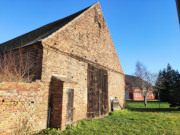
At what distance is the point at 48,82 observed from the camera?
18.6 ft

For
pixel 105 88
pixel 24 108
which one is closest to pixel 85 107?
pixel 105 88

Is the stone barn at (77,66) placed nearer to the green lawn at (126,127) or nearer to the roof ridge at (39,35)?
the roof ridge at (39,35)

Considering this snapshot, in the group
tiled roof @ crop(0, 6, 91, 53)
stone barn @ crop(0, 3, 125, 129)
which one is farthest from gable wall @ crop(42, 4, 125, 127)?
tiled roof @ crop(0, 6, 91, 53)

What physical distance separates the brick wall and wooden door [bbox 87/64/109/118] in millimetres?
3493

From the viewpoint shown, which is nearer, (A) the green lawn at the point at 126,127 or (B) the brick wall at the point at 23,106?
(B) the brick wall at the point at 23,106

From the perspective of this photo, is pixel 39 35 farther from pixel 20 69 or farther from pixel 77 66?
pixel 20 69

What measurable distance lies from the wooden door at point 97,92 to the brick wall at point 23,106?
3493mm

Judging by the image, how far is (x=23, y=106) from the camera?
459 centimetres

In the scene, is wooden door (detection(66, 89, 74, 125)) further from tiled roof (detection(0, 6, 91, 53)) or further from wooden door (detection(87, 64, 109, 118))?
tiled roof (detection(0, 6, 91, 53))


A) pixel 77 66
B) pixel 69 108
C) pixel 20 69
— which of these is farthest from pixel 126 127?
pixel 20 69

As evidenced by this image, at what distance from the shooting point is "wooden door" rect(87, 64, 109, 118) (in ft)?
27.5

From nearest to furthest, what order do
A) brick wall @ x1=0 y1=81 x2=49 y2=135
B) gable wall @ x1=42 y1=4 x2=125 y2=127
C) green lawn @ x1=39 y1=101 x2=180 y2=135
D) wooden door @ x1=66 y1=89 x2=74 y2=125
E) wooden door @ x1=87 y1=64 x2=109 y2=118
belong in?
brick wall @ x1=0 y1=81 x2=49 y2=135
green lawn @ x1=39 y1=101 x2=180 y2=135
wooden door @ x1=66 y1=89 x2=74 y2=125
gable wall @ x1=42 y1=4 x2=125 y2=127
wooden door @ x1=87 y1=64 x2=109 y2=118

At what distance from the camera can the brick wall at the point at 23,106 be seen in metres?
4.04

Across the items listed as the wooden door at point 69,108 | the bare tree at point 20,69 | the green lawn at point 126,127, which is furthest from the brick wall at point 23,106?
the green lawn at point 126,127
